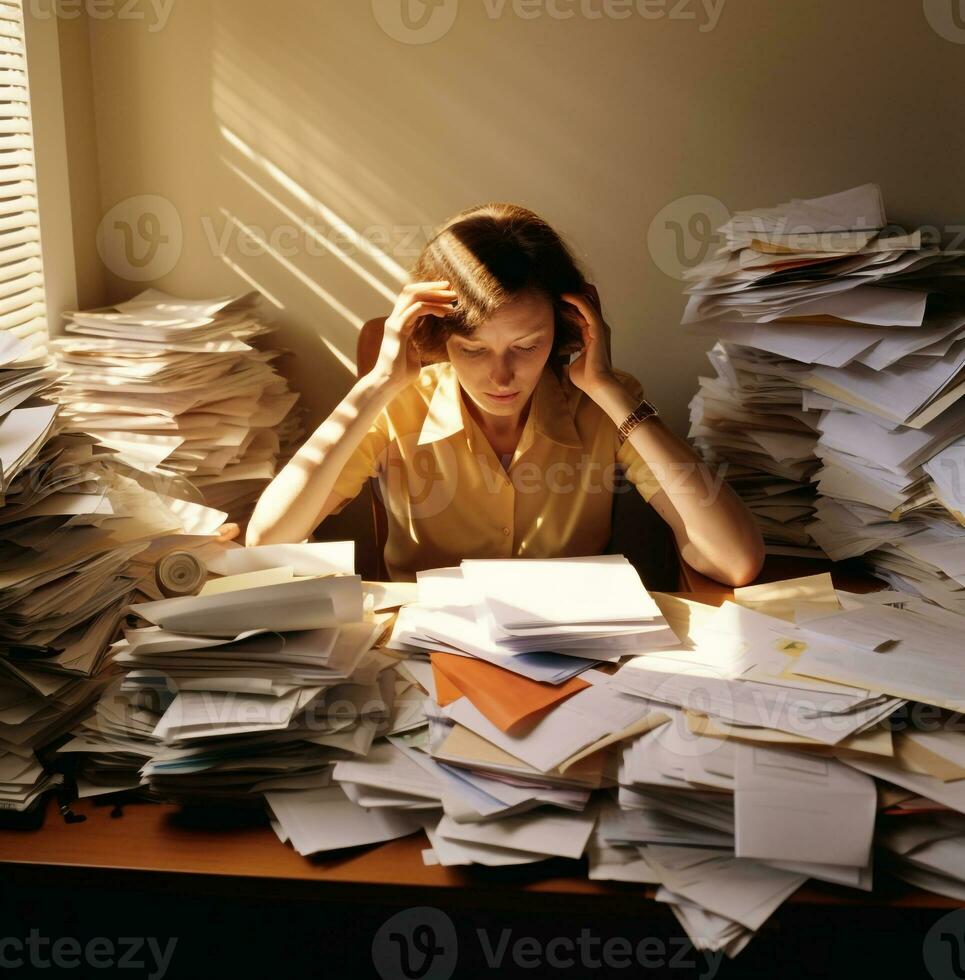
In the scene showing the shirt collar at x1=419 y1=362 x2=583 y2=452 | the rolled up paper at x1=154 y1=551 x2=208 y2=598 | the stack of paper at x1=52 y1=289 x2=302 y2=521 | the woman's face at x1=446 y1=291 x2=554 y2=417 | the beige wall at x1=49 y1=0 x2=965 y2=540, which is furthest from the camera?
the beige wall at x1=49 y1=0 x2=965 y2=540

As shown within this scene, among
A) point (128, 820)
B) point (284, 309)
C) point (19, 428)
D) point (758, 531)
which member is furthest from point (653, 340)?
point (128, 820)

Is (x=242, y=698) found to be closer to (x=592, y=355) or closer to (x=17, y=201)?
(x=592, y=355)

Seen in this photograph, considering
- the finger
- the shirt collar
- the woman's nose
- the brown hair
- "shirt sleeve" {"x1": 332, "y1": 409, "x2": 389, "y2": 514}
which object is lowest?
"shirt sleeve" {"x1": 332, "y1": 409, "x2": 389, "y2": 514}

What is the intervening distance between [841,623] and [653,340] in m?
1.14

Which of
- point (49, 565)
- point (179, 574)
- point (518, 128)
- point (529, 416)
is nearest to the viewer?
point (49, 565)

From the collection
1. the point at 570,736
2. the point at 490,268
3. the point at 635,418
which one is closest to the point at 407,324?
the point at 490,268

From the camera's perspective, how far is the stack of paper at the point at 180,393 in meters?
1.96

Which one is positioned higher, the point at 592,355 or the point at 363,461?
the point at 592,355

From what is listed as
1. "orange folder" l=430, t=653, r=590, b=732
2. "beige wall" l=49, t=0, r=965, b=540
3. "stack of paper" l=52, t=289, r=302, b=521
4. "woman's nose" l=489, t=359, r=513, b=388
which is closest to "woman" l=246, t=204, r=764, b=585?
"woman's nose" l=489, t=359, r=513, b=388

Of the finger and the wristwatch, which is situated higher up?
the finger

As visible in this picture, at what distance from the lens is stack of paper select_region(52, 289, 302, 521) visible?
1965mm

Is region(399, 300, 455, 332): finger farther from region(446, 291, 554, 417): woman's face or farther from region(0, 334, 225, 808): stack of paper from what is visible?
region(0, 334, 225, 808): stack of paper

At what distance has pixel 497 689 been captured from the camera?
1171mm

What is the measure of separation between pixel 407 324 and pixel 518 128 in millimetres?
744
